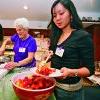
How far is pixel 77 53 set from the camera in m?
1.18

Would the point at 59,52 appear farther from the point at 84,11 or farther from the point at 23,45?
the point at 84,11

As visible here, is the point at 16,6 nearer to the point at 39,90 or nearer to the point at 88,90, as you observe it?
the point at 88,90

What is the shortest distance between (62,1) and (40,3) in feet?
18.6

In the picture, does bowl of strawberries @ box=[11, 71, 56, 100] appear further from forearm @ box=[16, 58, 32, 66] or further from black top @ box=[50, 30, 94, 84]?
forearm @ box=[16, 58, 32, 66]

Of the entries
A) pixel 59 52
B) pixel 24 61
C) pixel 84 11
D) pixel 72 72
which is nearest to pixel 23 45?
pixel 24 61

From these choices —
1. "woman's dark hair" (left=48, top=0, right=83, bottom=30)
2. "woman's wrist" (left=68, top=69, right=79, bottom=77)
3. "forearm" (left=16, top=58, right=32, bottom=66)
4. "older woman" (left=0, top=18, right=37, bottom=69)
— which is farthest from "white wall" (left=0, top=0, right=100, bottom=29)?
"woman's wrist" (left=68, top=69, right=79, bottom=77)

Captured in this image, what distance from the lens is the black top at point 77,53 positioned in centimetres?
114

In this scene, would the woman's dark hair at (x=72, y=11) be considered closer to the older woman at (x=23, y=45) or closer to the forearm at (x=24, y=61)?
the forearm at (x=24, y=61)

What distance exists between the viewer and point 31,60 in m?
2.13

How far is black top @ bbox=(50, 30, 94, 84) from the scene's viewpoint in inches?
45.0

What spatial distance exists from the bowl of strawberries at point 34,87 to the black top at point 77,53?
0.15 m

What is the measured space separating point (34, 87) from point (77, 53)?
337 millimetres

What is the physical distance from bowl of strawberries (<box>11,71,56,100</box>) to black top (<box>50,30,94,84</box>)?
15cm

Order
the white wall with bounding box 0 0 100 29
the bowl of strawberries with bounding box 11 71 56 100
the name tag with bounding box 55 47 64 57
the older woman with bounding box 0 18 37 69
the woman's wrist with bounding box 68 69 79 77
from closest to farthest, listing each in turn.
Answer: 1. the bowl of strawberries with bounding box 11 71 56 100
2. the woman's wrist with bounding box 68 69 79 77
3. the name tag with bounding box 55 47 64 57
4. the older woman with bounding box 0 18 37 69
5. the white wall with bounding box 0 0 100 29
